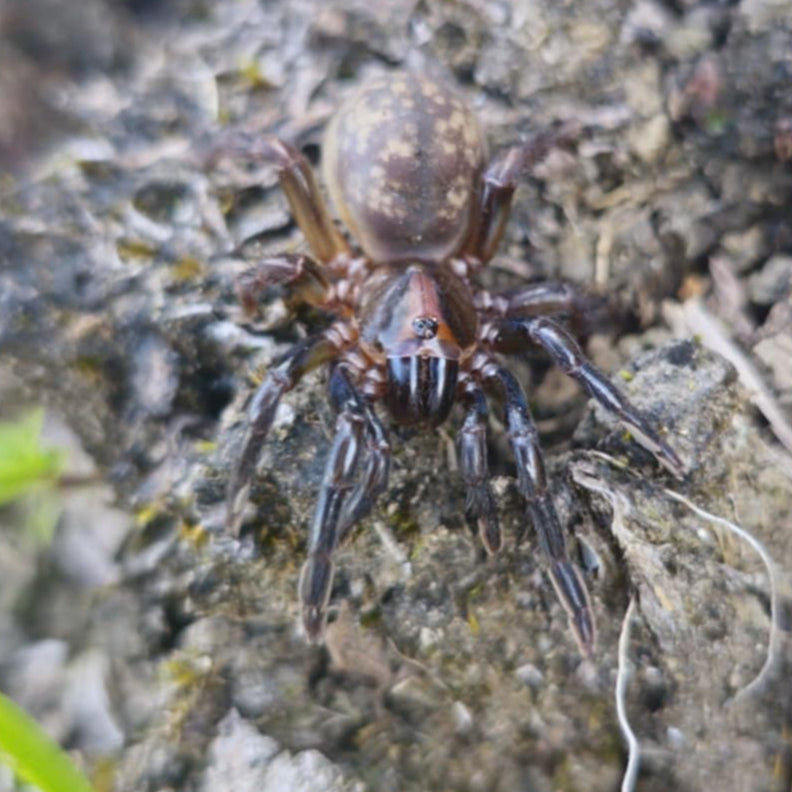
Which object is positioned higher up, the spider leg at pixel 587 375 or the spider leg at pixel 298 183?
the spider leg at pixel 298 183

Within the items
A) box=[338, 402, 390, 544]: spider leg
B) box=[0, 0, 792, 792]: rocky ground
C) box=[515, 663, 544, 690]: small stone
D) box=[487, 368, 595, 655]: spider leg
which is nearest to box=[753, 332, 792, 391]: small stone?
box=[0, 0, 792, 792]: rocky ground

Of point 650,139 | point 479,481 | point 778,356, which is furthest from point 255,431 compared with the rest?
point 650,139

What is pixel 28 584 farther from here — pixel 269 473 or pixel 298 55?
pixel 298 55

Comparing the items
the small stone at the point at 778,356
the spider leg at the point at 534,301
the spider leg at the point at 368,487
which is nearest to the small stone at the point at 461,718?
the spider leg at the point at 368,487

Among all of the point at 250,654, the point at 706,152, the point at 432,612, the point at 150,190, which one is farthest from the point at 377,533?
the point at 706,152

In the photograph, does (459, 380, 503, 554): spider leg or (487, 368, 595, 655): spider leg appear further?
(459, 380, 503, 554): spider leg

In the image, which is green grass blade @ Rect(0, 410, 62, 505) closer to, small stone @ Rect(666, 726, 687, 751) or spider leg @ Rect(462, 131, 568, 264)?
spider leg @ Rect(462, 131, 568, 264)

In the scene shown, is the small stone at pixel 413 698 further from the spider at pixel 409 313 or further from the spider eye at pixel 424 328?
the spider eye at pixel 424 328

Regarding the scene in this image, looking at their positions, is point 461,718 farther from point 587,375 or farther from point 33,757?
point 33,757
